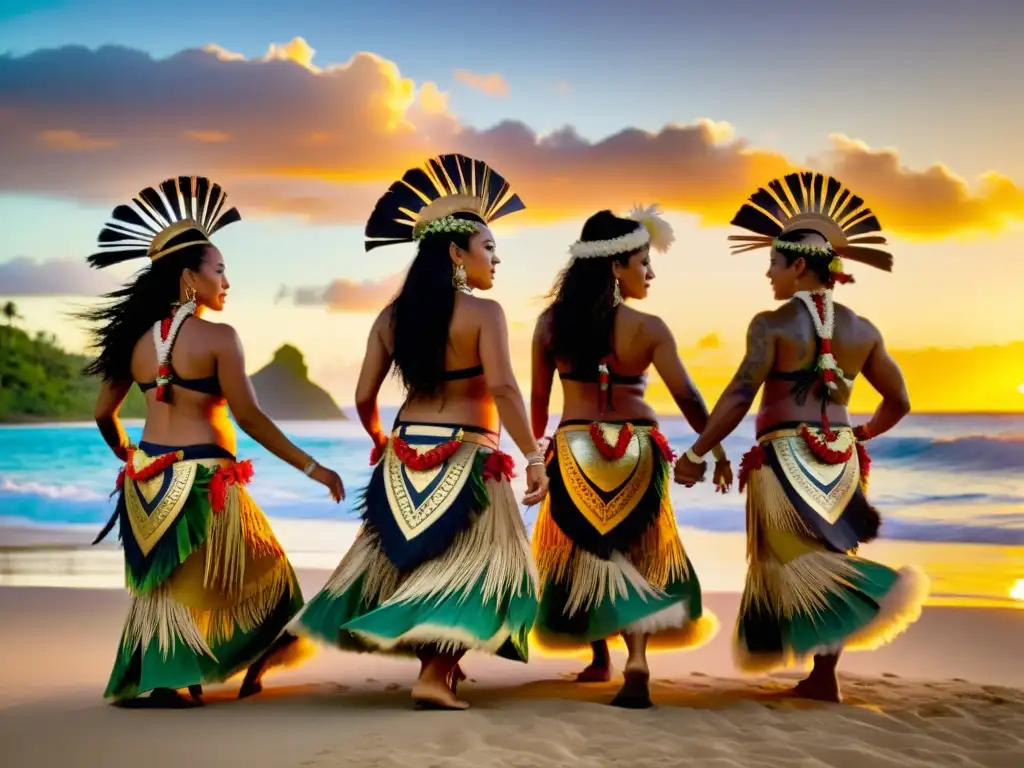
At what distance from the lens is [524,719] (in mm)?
3939

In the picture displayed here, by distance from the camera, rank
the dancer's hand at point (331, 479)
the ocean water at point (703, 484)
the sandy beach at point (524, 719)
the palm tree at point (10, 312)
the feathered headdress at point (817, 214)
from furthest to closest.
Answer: the palm tree at point (10, 312) < the ocean water at point (703, 484) < the feathered headdress at point (817, 214) < the dancer's hand at point (331, 479) < the sandy beach at point (524, 719)

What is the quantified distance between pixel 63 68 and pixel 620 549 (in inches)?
432

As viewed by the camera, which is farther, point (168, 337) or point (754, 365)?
point (754, 365)

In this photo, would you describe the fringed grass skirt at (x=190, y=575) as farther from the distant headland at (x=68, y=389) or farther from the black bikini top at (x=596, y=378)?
the distant headland at (x=68, y=389)

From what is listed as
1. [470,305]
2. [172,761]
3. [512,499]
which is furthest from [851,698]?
[172,761]

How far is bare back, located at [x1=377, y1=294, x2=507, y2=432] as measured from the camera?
4.20 meters

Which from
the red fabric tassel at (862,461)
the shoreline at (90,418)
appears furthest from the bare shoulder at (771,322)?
the shoreline at (90,418)

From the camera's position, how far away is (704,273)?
534 inches

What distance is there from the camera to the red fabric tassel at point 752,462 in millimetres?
4535

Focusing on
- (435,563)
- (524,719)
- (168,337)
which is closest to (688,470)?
(435,563)

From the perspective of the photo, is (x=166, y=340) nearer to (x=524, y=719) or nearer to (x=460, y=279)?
(x=460, y=279)

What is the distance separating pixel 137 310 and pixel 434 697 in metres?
1.58

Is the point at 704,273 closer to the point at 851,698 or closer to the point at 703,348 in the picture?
the point at 703,348

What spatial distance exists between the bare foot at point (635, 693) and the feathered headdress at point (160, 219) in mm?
1965
